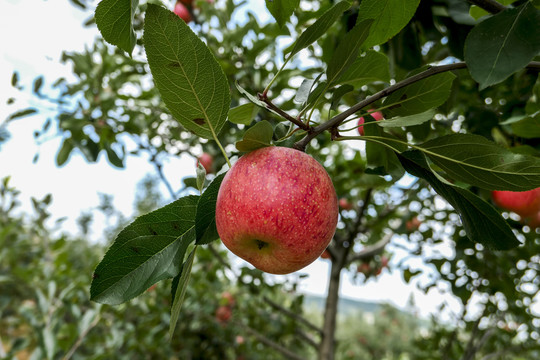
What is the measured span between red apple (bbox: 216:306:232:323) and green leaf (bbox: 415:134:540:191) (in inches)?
123

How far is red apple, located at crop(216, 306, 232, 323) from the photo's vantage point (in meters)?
3.45

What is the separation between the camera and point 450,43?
1024mm

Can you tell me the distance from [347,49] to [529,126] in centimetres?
65

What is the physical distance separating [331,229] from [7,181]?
3.55 meters

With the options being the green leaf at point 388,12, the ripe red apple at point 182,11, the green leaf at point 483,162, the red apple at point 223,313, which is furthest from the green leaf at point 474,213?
the red apple at point 223,313

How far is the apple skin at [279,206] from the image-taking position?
65cm

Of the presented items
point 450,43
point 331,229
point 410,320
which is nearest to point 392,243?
point 450,43

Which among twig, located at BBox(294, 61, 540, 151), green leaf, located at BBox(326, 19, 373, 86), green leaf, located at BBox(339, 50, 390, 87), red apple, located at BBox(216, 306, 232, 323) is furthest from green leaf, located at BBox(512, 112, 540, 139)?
red apple, located at BBox(216, 306, 232, 323)

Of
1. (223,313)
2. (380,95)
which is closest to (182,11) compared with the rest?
(380,95)

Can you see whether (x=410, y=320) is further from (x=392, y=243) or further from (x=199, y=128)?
(x=199, y=128)

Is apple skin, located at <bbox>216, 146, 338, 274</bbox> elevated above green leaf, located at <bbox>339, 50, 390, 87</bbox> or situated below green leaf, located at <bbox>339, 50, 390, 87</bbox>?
below

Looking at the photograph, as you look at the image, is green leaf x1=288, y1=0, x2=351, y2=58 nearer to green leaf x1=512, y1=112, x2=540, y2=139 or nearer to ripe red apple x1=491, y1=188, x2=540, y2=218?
green leaf x1=512, y1=112, x2=540, y2=139

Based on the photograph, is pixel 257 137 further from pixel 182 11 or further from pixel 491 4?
pixel 182 11

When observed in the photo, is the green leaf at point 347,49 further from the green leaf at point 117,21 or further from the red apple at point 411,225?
the red apple at point 411,225
